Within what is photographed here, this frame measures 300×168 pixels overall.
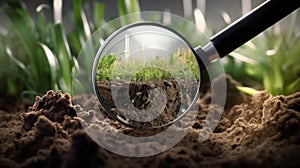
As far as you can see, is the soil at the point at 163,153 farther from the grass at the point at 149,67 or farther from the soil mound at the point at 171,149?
the grass at the point at 149,67

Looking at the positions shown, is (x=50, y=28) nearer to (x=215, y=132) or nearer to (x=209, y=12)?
(x=209, y=12)

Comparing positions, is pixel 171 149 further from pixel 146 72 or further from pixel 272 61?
pixel 272 61

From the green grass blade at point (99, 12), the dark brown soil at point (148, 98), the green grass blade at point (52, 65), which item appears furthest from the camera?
the green grass blade at point (99, 12)

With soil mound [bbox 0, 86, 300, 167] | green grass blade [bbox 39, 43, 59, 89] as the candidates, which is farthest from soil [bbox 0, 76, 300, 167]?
green grass blade [bbox 39, 43, 59, 89]

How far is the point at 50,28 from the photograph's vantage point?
146cm

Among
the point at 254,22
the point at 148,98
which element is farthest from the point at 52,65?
the point at 254,22

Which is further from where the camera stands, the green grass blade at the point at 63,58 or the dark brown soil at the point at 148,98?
the green grass blade at the point at 63,58

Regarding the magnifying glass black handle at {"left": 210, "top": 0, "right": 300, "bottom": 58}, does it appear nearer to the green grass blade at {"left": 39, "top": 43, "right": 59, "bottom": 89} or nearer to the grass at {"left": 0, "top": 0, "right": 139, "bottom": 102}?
the grass at {"left": 0, "top": 0, "right": 139, "bottom": 102}

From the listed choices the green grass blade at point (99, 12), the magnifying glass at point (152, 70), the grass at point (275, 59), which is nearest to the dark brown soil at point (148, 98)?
the magnifying glass at point (152, 70)

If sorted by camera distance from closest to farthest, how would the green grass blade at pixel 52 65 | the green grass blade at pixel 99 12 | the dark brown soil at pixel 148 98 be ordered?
1. the dark brown soil at pixel 148 98
2. the green grass blade at pixel 52 65
3. the green grass blade at pixel 99 12

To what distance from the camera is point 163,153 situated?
0.82m

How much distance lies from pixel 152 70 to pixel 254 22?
0.78 feet

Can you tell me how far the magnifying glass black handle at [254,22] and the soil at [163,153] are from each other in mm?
166

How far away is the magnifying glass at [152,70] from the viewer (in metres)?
→ 0.88
